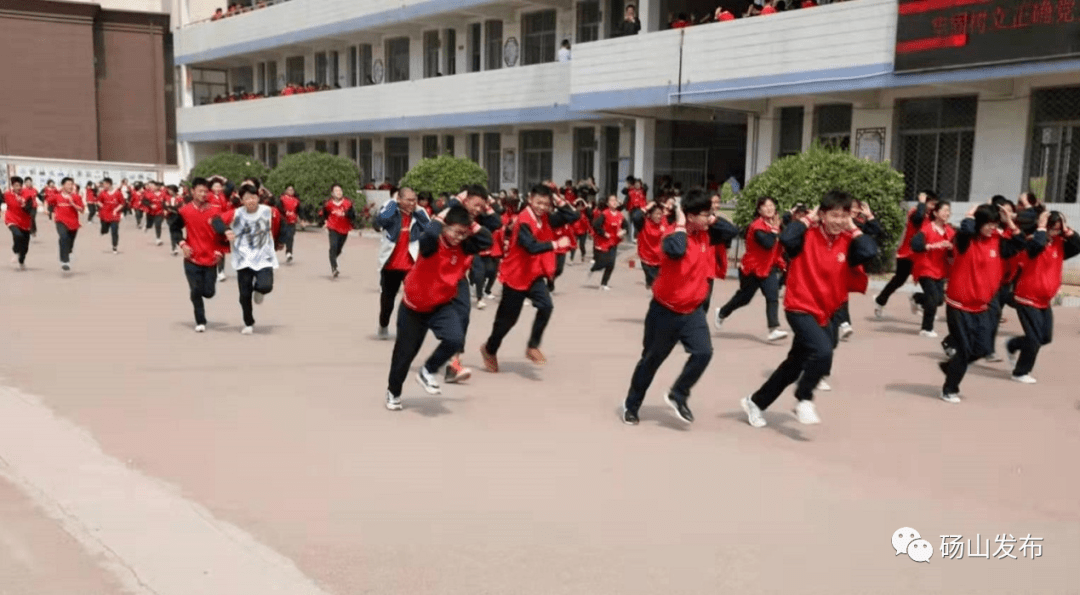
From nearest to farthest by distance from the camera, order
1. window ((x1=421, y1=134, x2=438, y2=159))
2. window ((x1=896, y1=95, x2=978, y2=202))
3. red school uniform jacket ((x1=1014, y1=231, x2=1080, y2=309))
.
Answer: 1. red school uniform jacket ((x1=1014, y1=231, x2=1080, y2=309))
2. window ((x1=896, y1=95, x2=978, y2=202))
3. window ((x1=421, y1=134, x2=438, y2=159))

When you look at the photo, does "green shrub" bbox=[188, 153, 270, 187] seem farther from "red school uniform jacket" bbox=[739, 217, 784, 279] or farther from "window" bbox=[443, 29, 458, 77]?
"red school uniform jacket" bbox=[739, 217, 784, 279]

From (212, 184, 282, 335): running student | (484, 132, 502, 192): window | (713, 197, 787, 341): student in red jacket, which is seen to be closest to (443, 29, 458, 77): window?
(484, 132, 502, 192): window

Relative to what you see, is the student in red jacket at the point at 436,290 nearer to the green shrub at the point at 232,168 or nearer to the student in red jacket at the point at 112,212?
the student in red jacket at the point at 112,212

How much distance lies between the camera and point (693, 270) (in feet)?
21.7

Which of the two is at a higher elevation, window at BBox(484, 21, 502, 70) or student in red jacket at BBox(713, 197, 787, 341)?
window at BBox(484, 21, 502, 70)

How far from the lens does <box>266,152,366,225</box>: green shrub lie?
97.5 ft

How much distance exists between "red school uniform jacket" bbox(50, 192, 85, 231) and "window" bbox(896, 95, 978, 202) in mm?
14998

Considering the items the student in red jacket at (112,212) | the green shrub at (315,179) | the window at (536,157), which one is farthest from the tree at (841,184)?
the green shrub at (315,179)

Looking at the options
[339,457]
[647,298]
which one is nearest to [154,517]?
[339,457]

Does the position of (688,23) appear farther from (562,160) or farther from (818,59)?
(562,160)

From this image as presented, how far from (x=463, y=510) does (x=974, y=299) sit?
15.9 ft

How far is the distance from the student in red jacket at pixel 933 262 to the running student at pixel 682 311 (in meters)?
4.02

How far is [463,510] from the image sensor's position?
16.2ft

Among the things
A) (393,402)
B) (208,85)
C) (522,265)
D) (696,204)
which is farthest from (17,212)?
(208,85)
